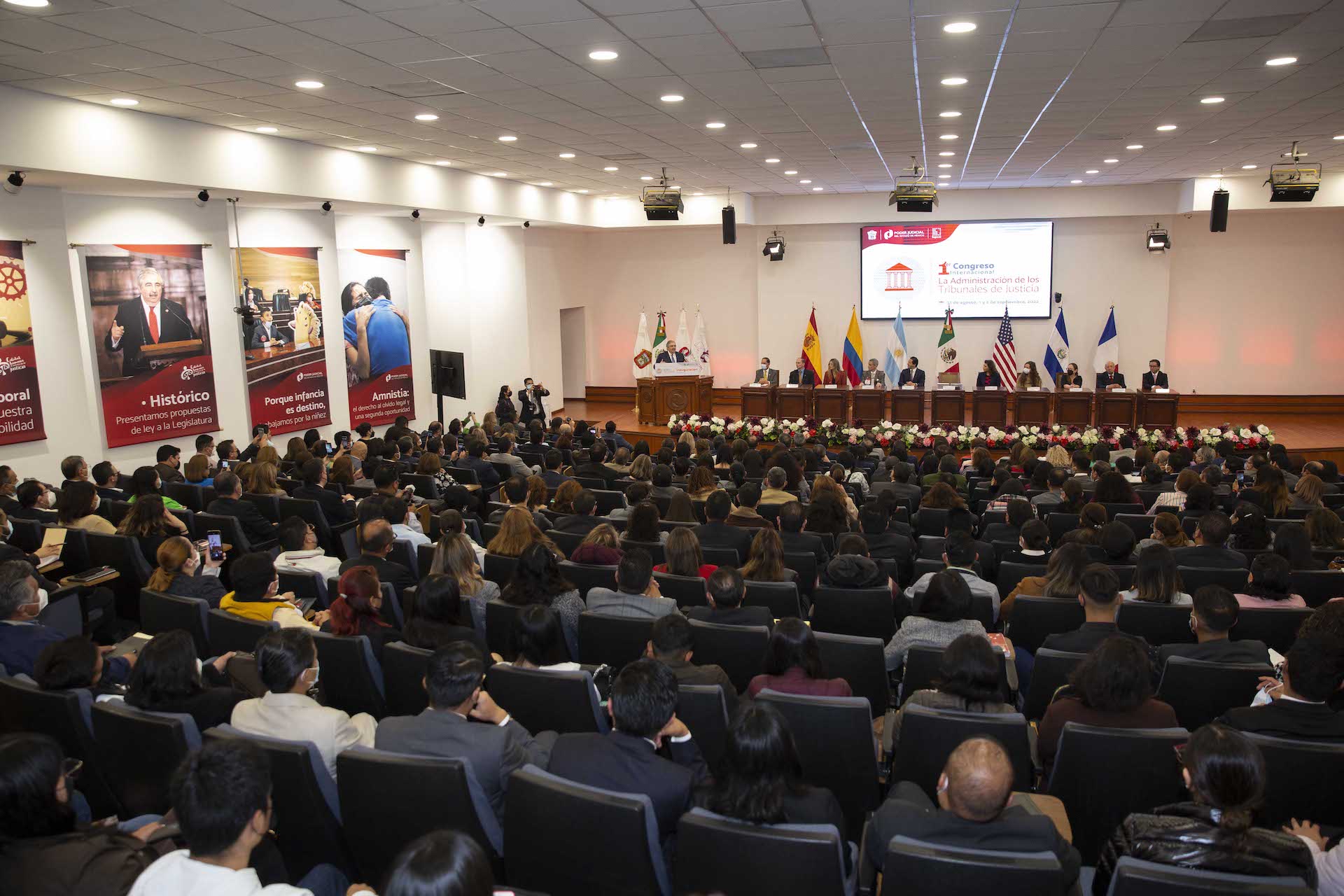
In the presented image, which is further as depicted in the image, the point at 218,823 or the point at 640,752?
the point at 640,752


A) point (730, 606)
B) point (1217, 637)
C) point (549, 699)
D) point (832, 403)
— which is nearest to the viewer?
point (549, 699)

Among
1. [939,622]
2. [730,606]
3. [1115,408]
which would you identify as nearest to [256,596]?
[730,606]

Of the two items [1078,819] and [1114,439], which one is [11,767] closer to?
[1078,819]

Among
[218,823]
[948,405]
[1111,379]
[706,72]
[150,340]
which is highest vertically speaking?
[706,72]

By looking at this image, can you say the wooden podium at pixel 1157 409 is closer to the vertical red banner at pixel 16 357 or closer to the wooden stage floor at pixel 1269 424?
the wooden stage floor at pixel 1269 424

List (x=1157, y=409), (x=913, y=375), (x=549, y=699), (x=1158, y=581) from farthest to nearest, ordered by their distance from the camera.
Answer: (x=913, y=375) < (x=1157, y=409) < (x=1158, y=581) < (x=549, y=699)

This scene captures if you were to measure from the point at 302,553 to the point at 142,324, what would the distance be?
19.4 ft

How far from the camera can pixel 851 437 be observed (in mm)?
12680

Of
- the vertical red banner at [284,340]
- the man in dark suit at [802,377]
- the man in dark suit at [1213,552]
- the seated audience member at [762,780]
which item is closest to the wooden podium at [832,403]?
the man in dark suit at [802,377]

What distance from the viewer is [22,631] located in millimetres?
4129

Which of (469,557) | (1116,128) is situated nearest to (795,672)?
(469,557)

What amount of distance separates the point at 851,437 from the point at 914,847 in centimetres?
1063

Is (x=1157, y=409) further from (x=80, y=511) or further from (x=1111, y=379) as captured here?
(x=80, y=511)

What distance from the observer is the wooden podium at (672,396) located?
1659 cm
